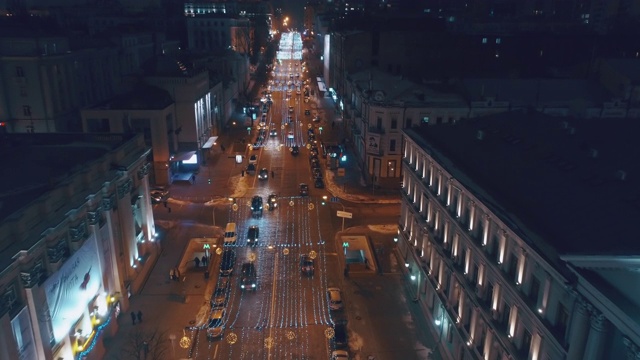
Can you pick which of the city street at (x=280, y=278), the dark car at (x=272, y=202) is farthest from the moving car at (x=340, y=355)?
the dark car at (x=272, y=202)

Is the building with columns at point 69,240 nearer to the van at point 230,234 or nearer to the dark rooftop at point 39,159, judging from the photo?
the dark rooftop at point 39,159

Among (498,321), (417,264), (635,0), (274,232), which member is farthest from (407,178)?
(635,0)

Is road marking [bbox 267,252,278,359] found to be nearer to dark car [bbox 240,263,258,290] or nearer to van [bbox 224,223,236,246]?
dark car [bbox 240,263,258,290]

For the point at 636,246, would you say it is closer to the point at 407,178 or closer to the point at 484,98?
the point at 407,178

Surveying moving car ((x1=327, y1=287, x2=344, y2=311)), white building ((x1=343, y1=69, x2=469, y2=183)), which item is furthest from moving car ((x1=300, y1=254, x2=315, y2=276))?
white building ((x1=343, y1=69, x2=469, y2=183))

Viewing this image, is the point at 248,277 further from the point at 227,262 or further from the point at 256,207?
the point at 256,207
